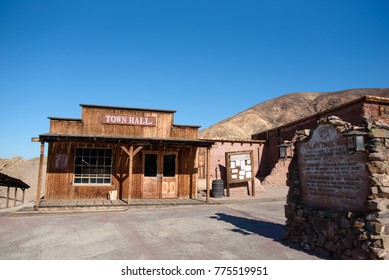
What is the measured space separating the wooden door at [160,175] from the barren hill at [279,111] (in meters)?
33.1

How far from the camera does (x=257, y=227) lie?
27.2ft

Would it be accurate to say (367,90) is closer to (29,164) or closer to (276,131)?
(276,131)

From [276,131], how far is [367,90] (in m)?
58.9

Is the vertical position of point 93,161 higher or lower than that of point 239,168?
higher

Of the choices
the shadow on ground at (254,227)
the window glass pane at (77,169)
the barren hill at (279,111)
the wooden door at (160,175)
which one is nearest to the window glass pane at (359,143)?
the shadow on ground at (254,227)

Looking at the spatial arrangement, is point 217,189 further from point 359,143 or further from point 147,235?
point 359,143

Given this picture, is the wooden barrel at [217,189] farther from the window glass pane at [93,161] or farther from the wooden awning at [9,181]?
the wooden awning at [9,181]

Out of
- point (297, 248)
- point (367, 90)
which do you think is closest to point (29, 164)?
point (297, 248)

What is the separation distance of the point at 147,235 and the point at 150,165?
7.06 metres

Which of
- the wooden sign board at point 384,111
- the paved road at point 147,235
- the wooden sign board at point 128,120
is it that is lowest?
the paved road at point 147,235

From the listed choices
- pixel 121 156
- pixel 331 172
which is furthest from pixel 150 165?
pixel 331 172

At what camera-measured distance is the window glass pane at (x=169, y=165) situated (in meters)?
14.4

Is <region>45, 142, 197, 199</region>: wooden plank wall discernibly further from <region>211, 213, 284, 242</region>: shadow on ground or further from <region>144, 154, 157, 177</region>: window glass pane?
<region>211, 213, 284, 242</region>: shadow on ground

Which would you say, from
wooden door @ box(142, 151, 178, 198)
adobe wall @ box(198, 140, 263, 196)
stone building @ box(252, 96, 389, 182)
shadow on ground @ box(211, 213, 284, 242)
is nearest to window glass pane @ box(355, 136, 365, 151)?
stone building @ box(252, 96, 389, 182)
